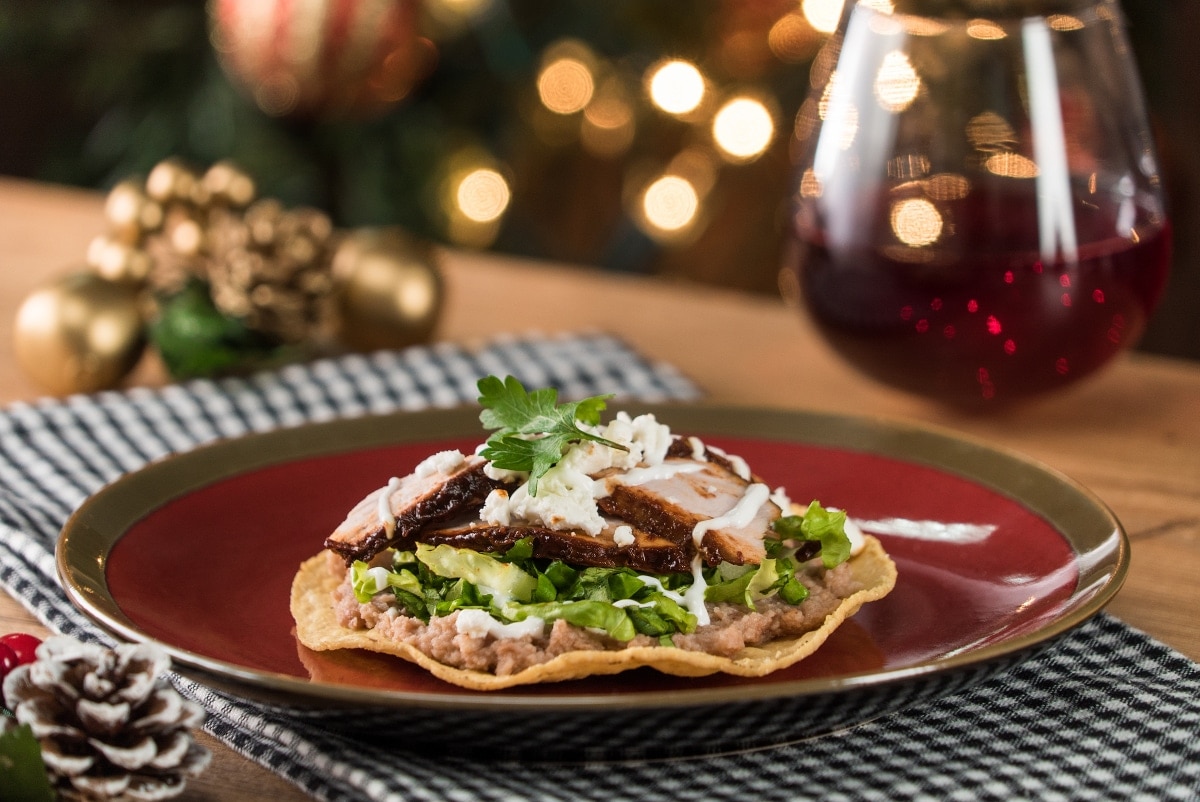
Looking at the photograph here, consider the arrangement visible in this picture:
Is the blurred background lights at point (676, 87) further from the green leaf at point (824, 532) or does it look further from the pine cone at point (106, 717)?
the pine cone at point (106, 717)

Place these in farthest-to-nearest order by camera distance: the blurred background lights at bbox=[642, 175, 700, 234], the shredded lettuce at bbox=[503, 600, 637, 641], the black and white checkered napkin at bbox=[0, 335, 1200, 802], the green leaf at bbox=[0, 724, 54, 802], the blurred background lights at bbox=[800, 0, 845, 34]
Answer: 1. the blurred background lights at bbox=[642, 175, 700, 234]
2. the blurred background lights at bbox=[800, 0, 845, 34]
3. the shredded lettuce at bbox=[503, 600, 637, 641]
4. the black and white checkered napkin at bbox=[0, 335, 1200, 802]
5. the green leaf at bbox=[0, 724, 54, 802]

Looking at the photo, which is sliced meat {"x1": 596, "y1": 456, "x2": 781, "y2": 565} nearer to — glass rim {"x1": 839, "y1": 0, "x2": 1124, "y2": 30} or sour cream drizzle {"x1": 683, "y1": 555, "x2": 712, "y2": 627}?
sour cream drizzle {"x1": 683, "y1": 555, "x2": 712, "y2": 627}

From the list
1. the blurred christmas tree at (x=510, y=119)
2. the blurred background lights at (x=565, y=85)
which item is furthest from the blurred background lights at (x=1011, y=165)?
the blurred background lights at (x=565, y=85)

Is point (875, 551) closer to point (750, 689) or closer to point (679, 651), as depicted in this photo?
point (679, 651)

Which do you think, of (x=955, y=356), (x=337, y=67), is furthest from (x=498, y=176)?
(x=955, y=356)

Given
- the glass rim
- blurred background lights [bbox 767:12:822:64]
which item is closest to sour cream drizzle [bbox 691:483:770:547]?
the glass rim

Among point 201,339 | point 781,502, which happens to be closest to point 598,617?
point 781,502
